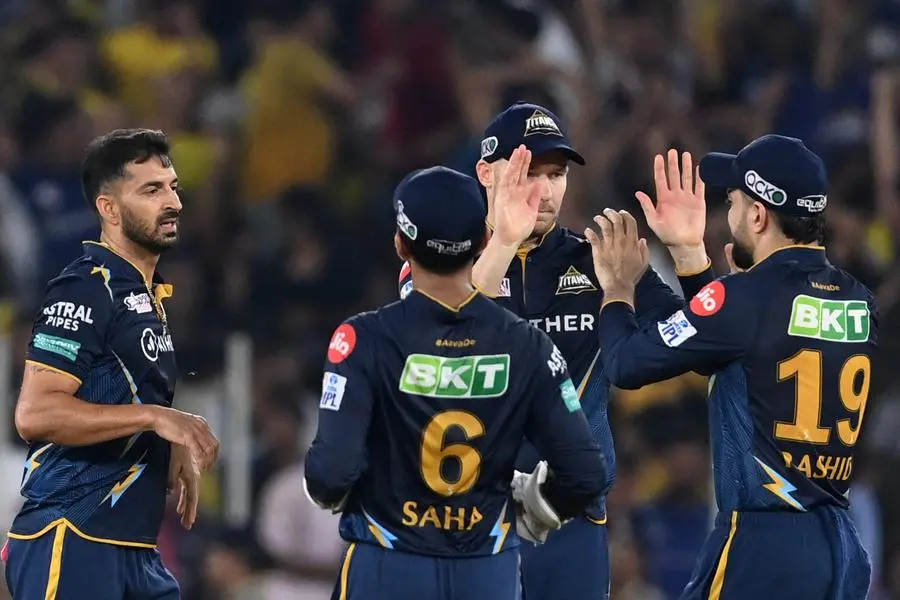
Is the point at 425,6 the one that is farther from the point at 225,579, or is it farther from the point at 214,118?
the point at 225,579

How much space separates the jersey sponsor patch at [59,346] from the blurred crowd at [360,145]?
4718 millimetres

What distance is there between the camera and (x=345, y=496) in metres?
6.04

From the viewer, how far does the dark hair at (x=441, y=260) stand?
6059mm

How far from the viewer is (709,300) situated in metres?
6.73

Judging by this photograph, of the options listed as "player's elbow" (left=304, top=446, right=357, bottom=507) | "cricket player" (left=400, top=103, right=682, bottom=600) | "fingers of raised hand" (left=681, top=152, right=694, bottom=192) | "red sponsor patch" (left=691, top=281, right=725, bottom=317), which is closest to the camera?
"player's elbow" (left=304, top=446, right=357, bottom=507)

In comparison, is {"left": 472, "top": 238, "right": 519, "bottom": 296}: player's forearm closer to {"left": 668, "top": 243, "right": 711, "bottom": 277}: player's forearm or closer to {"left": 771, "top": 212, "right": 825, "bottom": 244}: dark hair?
{"left": 668, "top": 243, "right": 711, "bottom": 277}: player's forearm

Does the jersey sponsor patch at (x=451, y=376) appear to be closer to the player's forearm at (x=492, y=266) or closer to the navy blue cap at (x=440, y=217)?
the navy blue cap at (x=440, y=217)

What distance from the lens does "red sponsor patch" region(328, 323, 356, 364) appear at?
6016mm

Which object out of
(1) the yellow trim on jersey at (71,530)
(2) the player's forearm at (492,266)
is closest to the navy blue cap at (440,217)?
(2) the player's forearm at (492,266)

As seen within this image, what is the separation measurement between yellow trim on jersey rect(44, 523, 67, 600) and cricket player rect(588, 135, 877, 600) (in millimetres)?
2105

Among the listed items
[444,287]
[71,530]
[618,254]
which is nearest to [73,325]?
[71,530]

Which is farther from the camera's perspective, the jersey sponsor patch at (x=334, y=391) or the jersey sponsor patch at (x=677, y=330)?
the jersey sponsor patch at (x=677, y=330)

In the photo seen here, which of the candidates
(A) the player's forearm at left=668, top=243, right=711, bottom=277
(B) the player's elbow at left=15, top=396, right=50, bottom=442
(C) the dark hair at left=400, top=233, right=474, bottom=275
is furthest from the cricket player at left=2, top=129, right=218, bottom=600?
(A) the player's forearm at left=668, top=243, right=711, bottom=277

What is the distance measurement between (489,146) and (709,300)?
1.17 metres
